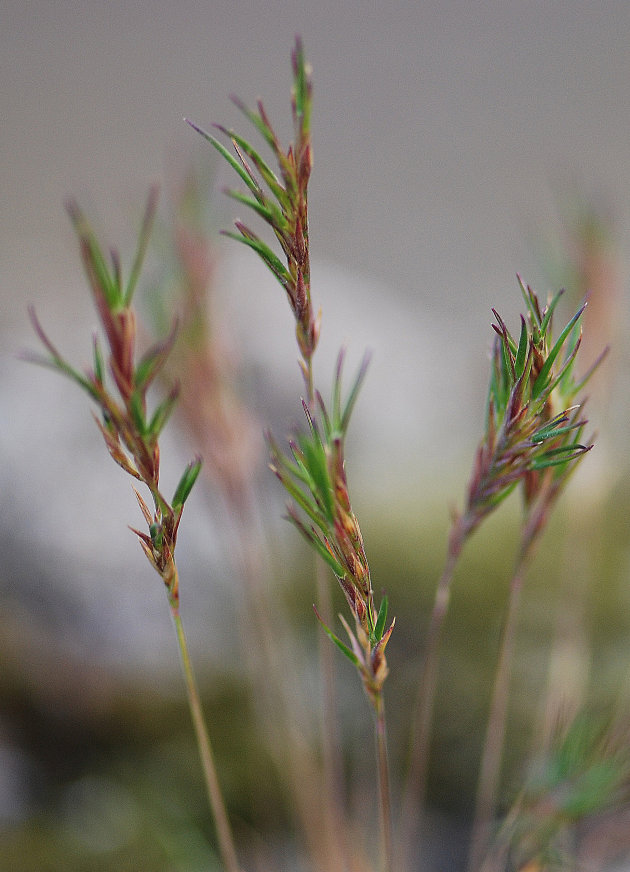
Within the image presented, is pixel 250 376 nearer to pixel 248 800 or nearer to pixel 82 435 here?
pixel 82 435

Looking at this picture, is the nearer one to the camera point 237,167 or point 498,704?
point 237,167

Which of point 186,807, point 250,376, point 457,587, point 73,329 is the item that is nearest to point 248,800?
point 186,807

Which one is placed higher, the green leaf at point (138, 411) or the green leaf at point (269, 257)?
the green leaf at point (269, 257)

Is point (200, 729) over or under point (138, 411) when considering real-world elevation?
under

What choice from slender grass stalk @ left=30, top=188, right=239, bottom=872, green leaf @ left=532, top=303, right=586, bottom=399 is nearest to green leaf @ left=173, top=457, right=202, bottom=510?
slender grass stalk @ left=30, top=188, right=239, bottom=872

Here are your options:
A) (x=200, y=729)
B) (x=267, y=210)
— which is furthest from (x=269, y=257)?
(x=200, y=729)

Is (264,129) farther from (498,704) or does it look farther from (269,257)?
(498,704)

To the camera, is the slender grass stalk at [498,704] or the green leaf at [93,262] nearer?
the green leaf at [93,262]

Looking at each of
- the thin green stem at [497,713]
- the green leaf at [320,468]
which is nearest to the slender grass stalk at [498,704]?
the thin green stem at [497,713]

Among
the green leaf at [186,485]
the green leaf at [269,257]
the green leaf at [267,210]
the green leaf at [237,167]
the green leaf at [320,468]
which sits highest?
the green leaf at [237,167]

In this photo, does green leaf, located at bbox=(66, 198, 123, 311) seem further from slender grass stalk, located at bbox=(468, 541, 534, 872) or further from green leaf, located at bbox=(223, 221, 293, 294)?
slender grass stalk, located at bbox=(468, 541, 534, 872)

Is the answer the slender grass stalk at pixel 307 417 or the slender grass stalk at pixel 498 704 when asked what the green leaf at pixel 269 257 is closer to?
the slender grass stalk at pixel 307 417
